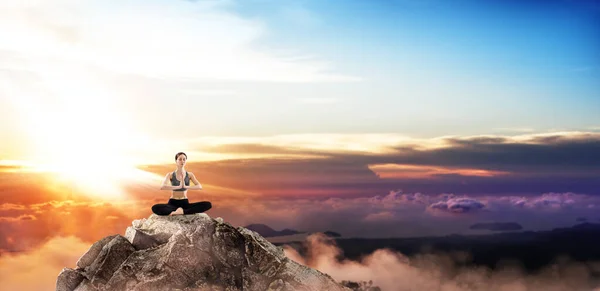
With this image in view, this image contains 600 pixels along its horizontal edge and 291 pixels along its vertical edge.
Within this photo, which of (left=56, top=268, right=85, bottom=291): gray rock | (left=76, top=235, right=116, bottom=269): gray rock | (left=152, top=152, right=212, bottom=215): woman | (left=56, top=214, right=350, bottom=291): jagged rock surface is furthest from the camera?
(left=152, top=152, right=212, bottom=215): woman

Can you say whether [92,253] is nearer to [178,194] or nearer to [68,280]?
[68,280]

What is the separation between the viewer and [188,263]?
88.6ft

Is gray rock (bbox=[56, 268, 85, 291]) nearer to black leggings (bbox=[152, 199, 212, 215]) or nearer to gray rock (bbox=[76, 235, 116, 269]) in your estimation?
gray rock (bbox=[76, 235, 116, 269])

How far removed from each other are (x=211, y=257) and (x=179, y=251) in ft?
4.33

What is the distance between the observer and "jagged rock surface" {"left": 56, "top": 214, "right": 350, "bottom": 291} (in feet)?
87.9

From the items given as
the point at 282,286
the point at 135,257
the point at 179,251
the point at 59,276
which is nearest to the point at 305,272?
the point at 282,286

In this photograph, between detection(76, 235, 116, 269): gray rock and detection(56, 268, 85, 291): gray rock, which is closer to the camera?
detection(56, 268, 85, 291): gray rock

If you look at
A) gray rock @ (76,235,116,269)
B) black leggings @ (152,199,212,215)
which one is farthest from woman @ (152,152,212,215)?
gray rock @ (76,235,116,269)

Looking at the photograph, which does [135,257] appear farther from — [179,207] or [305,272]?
[305,272]

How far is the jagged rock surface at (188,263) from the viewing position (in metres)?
26.8

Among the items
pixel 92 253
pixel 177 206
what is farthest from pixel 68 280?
pixel 177 206

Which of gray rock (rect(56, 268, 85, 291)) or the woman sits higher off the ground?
the woman

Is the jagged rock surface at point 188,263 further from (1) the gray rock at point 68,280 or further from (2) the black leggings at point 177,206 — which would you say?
(2) the black leggings at point 177,206

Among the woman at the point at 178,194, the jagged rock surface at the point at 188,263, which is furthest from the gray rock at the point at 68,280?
the woman at the point at 178,194
